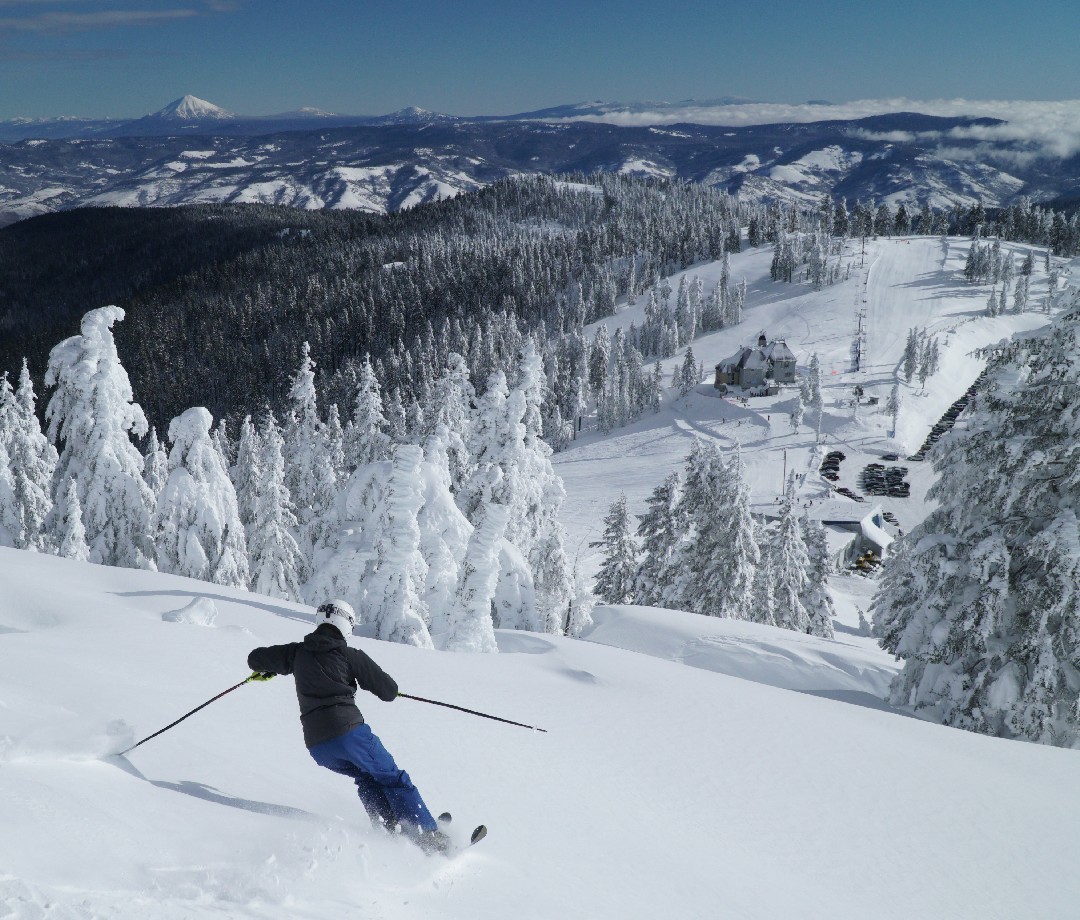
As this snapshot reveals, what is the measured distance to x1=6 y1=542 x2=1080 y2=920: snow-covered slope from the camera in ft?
14.1

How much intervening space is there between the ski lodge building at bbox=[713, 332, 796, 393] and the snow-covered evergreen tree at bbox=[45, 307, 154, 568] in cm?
10288

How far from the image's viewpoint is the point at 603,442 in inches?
4242

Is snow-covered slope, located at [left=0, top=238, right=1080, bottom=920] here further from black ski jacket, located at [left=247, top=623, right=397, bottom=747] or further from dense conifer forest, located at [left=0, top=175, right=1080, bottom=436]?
dense conifer forest, located at [left=0, top=175, right=1080, bottom=436]

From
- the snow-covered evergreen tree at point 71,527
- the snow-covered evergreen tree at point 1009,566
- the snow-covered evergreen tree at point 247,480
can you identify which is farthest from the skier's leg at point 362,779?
the snow-covered evergreen tree at point 247,480

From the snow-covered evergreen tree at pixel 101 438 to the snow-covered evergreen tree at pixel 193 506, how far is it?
65 cm

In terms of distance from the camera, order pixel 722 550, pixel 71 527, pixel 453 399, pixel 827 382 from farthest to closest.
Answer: pixel 827 382 < pixel 453 399 < pixel 722 550 < pixel 71 527

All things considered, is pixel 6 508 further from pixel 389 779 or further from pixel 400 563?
pixel 389 779

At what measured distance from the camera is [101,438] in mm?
20703

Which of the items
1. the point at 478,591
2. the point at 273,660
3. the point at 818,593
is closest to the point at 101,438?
the point at 478,591

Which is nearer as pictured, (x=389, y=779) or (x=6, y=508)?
(x=389, y=779)

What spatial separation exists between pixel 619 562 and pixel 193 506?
73.1 feet

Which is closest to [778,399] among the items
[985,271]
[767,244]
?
[985,271]

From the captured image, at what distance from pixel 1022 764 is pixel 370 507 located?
13374 millimetres

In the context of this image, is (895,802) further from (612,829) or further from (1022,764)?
(612,829)
